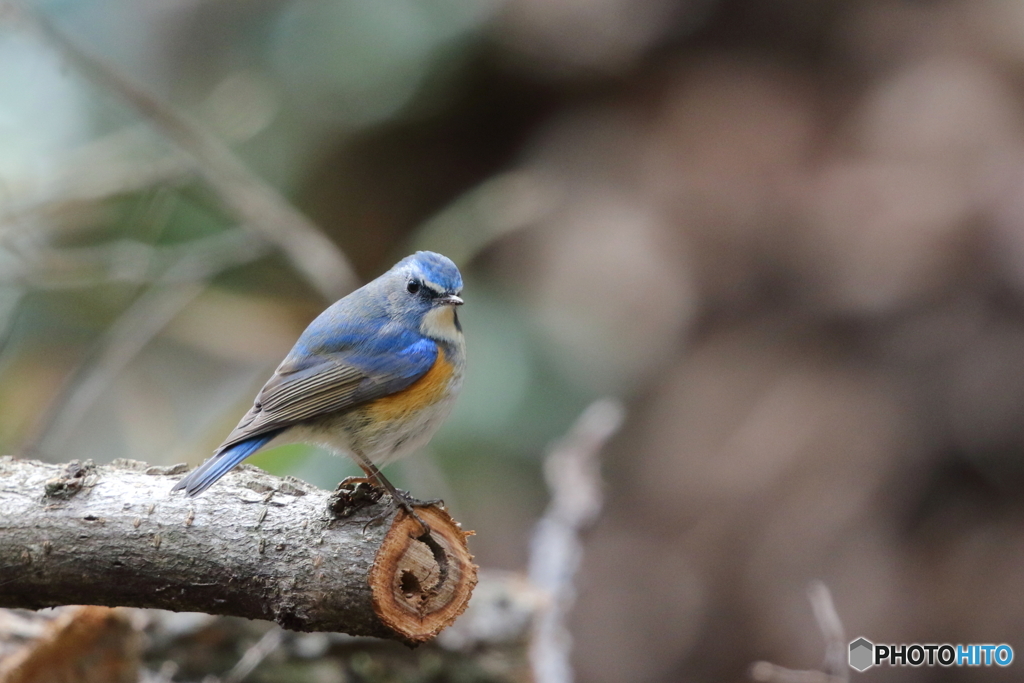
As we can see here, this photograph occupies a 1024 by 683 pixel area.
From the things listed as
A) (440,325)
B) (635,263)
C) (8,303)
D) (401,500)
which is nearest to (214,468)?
(401,500)

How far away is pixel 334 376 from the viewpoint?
2.97 meters

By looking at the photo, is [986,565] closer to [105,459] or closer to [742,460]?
[742,460]

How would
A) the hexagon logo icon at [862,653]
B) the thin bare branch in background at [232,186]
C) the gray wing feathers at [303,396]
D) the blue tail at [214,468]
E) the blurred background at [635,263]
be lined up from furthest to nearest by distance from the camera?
the blurred background at [635,263]
the hexagon logo icon at [862,653]
the thin bare branch in background at [232,186]
the gray wing feathers at [303,396]
the blue tail at [214,468]

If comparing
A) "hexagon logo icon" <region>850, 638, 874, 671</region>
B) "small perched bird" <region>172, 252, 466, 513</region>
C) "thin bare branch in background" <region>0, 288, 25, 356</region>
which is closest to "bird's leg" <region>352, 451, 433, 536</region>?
"small perched bird" <region>172, 252, 466, 513</region>

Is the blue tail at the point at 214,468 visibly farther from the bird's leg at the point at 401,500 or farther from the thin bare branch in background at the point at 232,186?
the thin bare branch in background at the point at 232,186

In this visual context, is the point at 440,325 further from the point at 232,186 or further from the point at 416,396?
the point at 232,186

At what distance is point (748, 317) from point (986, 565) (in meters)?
2.42

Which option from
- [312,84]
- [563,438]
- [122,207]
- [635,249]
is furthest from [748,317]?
[122,207]

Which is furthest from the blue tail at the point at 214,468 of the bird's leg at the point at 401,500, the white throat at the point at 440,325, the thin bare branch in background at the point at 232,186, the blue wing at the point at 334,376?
the thin bare branch in background at the point at 232,186

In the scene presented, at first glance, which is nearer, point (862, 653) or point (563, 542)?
point (563, 542)

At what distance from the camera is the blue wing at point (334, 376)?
9.21ft

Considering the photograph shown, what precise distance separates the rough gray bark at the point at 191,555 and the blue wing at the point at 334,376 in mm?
429

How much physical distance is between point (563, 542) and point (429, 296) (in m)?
1.20

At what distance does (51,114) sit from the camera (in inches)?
244
